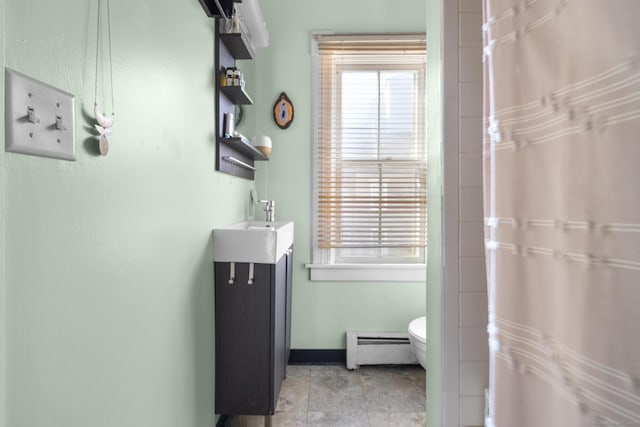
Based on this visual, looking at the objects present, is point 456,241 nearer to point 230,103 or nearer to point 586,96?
point 586,96

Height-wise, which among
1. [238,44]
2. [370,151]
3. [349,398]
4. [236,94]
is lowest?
[349,398]

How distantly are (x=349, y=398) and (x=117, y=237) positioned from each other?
1683 millimetres

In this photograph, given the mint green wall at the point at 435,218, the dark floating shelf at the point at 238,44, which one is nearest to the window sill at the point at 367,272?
the mint green wall at the point at 435,218

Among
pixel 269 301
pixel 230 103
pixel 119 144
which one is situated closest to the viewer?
pixel 119 144

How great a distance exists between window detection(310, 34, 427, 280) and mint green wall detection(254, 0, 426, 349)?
138mm

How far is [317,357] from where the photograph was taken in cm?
229

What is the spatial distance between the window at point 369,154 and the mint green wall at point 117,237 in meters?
1.11

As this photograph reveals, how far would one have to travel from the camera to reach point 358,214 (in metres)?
2.34

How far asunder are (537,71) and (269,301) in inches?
47.9

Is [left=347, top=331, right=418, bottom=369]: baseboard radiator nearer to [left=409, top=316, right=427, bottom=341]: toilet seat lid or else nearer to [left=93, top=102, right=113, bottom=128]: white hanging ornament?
[left=409, top=316, right=427, bottom=341]: toilet seat lid

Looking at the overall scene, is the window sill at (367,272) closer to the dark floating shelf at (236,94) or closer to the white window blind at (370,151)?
the white window blind at (370,151)

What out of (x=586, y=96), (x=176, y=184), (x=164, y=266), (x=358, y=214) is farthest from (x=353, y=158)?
(x=586, y=96)

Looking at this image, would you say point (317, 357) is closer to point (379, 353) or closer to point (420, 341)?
point (379, 353)

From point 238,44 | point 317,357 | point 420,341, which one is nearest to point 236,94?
point 238,44
